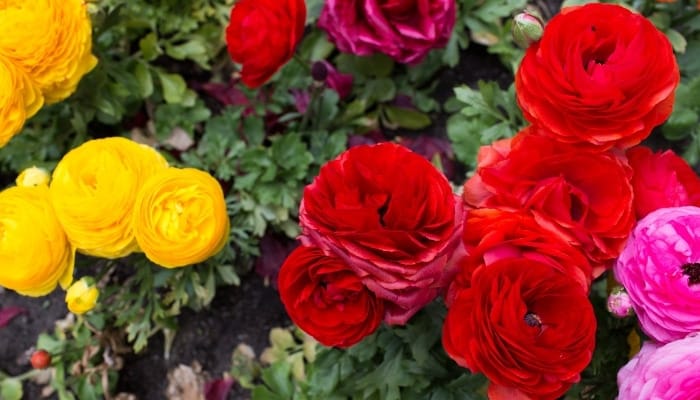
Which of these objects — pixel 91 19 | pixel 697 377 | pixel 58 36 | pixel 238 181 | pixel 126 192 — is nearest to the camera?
pixel 697 377

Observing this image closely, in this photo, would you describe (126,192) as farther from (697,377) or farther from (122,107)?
(697,377)

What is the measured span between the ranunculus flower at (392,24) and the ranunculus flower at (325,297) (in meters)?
0.55

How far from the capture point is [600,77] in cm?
88

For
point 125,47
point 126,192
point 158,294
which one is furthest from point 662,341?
point 125,47

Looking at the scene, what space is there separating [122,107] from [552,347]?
3.30 feet

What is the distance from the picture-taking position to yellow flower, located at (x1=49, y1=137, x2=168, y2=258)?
103cm

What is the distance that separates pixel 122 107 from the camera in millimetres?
1474

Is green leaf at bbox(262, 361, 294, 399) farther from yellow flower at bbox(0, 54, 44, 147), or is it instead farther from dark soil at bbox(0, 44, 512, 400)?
yellow flower at bbox(0, 54, 44, 147)

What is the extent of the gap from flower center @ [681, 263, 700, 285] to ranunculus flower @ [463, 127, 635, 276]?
0.26 feet

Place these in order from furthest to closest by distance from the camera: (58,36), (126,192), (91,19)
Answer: (91,19), (58,36), (126,192)

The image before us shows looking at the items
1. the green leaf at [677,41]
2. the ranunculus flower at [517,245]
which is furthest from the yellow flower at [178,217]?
the green leaf at [677,41]

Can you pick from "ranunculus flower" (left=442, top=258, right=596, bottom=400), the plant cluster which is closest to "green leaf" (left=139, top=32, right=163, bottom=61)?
the plant cluster

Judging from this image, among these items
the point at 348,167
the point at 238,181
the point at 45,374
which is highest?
the point at 348,167

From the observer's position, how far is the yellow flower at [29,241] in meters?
1.04
